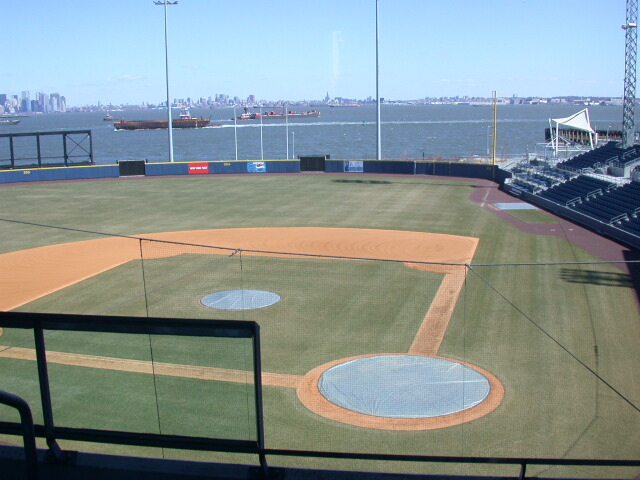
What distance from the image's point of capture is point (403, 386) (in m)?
12.1

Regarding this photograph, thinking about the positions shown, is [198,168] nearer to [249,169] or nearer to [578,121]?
[249,169]

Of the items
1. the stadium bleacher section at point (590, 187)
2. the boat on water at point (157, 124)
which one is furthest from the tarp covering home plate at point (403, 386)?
the boat on water at point (157, 124)

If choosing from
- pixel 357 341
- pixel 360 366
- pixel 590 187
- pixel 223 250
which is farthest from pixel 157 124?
pixel 360 366

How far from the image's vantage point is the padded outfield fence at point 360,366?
5281 millimetres

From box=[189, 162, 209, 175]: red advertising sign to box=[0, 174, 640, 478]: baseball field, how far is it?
26259 millimetres

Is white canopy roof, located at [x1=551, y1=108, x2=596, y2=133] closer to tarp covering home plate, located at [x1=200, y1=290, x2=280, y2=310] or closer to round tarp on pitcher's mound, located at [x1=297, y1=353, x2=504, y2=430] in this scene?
tarp covering home plate, located at [x1=200, y1=290, x2=280, y2=310]

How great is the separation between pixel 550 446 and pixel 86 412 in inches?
284

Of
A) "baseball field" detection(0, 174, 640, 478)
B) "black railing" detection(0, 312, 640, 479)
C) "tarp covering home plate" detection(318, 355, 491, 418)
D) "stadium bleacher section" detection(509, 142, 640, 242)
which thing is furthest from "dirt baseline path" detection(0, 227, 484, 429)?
"black railing" detection(0, 312, 640, 479)

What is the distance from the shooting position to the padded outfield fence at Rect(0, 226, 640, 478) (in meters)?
5.28

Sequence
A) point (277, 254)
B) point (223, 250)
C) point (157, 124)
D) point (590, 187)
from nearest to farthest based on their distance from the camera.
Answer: point (277, 254)
point (223, 250)
point (590, 187)
point (157, 124)

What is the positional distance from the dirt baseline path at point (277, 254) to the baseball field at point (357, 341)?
0.11 meters

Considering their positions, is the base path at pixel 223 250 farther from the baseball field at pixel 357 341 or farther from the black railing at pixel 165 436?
the black railing at pixel 165 436

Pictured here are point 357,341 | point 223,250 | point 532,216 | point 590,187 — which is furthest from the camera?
point 590,187

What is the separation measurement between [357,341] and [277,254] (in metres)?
6.80
